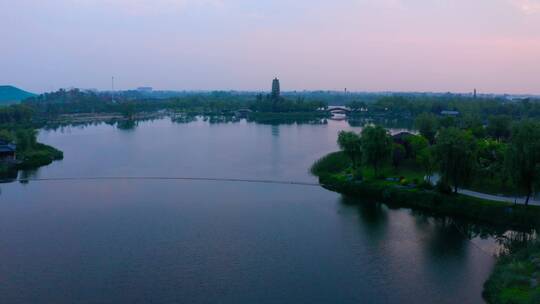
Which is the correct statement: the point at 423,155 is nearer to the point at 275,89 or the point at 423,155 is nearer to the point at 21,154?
the point at 21,154

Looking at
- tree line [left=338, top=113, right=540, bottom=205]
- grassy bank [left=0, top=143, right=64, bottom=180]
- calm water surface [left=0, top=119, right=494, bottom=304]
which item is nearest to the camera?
calm water surface [left=0, top=119, right=494, bottom=304]

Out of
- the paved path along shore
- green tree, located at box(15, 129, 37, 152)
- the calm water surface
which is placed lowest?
the calm water surface

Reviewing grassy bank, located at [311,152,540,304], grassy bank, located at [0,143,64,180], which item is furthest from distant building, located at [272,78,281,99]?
grassy bank, located at [311,152,540,304]

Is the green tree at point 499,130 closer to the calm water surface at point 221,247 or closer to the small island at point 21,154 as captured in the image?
the calm water surface at point 221,247

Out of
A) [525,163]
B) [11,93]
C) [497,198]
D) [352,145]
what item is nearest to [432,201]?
[497,198]

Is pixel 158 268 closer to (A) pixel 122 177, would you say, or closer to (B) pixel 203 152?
(A) pixel 122 177

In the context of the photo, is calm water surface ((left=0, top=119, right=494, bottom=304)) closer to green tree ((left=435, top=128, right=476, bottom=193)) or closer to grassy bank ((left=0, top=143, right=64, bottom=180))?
green tree ((left=435, top=128, right=476, bottom=193))
